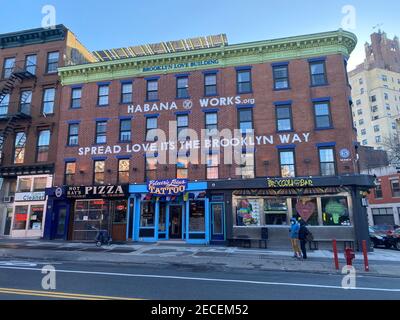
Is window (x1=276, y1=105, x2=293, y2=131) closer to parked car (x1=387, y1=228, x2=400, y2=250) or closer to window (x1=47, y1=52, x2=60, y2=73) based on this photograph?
parked car (x1=387, y1=228, x2=400, y2=250)

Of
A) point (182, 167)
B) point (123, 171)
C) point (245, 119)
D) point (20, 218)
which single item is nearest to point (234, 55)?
point (245, 119)

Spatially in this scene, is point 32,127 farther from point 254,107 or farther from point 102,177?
point 254,107

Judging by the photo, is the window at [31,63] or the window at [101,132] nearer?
the window at [101,132]

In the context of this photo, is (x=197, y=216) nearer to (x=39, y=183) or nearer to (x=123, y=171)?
(x=123, y=171)

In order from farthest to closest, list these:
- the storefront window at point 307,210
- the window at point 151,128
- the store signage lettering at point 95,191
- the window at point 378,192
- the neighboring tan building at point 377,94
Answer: the neighboring tan building at point 377,94 < the window at point 378,192 < the window at point 151,128 < the store signage lettering at point 95,191 < the storefront window at point 307,210

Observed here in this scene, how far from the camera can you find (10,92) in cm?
2575

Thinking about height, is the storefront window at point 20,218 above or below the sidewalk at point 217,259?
above

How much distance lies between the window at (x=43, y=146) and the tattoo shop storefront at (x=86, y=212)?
330cm

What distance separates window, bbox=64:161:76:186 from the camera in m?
23.0

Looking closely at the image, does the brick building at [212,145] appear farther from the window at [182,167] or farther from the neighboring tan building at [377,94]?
the neighboring tan building at [377,94]

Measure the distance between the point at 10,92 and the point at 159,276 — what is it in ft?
79.6

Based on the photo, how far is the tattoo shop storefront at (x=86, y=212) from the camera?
21.4 metres

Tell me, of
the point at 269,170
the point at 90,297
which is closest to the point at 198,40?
the point at 269,170

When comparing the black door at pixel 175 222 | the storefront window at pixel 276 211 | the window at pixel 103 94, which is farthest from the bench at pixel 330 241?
the window at pixel 103 94
